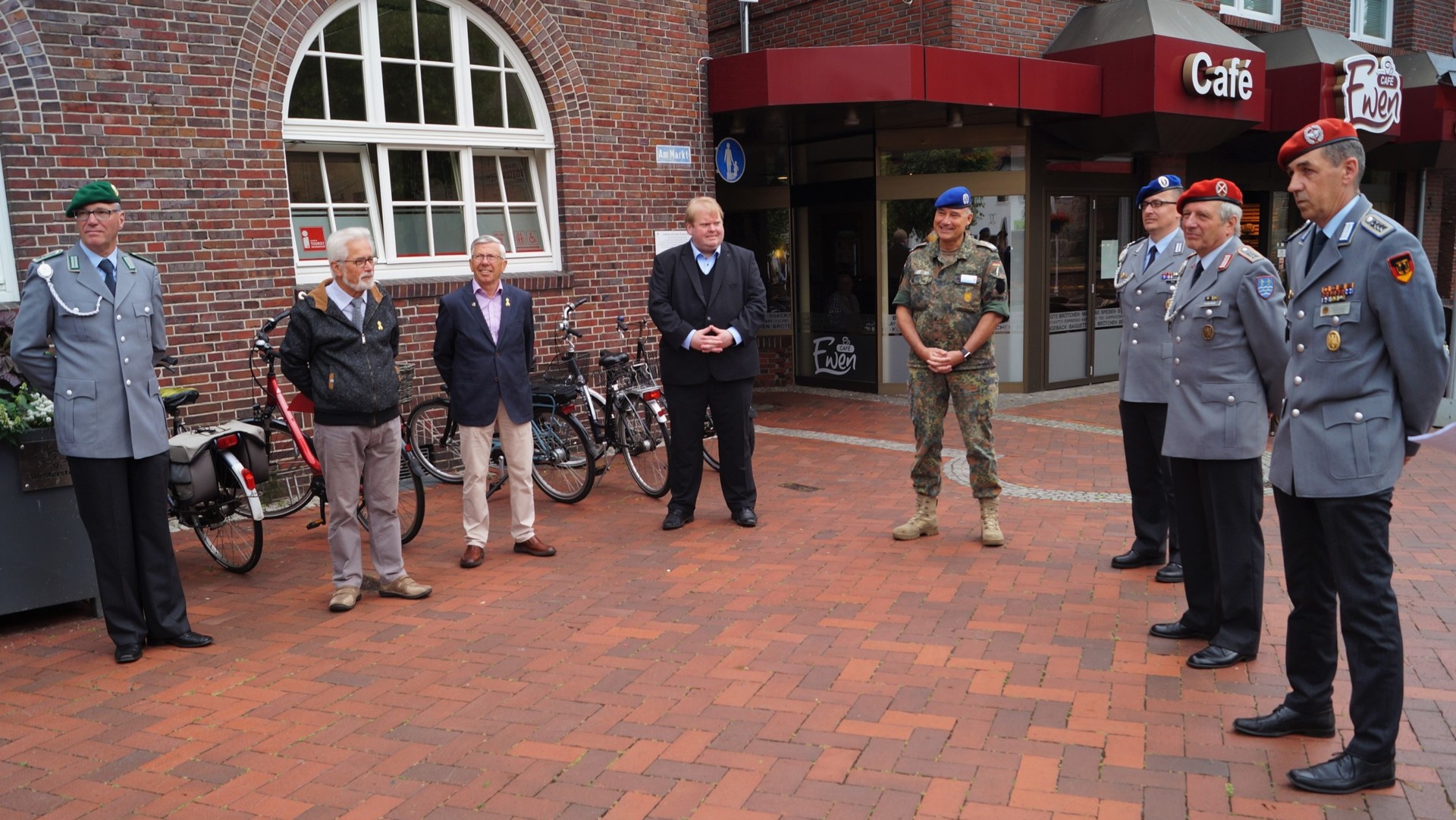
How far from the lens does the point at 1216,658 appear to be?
14.1 feet

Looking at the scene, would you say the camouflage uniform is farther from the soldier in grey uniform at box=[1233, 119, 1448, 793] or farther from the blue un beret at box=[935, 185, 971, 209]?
the soldier in grey uniform at box=[1233, 119, 1448, 793]

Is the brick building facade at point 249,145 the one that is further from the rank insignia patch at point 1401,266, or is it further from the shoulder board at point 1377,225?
the rank insignia patch at point 1401,266

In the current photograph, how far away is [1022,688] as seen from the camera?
4.17m

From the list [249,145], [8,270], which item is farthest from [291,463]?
[249,145]

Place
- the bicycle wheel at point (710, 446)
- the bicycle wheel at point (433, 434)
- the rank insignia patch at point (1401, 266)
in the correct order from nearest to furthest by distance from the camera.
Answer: the rank insignia patch at point (1401, 266) → the bicycle wheel at point (433, 434) → the bicycle wheel at point (710, 446)

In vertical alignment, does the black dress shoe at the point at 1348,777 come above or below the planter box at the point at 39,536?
below

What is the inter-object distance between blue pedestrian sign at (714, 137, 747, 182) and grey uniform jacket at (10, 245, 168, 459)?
7.22 meters

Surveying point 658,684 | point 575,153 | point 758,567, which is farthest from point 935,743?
point 575,153

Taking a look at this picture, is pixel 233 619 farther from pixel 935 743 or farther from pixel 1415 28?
pixel 1415 28

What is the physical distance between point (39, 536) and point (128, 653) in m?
0.85

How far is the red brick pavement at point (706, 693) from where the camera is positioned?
3432 mm

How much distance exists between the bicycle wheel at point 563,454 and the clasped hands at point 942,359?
98.6 inches

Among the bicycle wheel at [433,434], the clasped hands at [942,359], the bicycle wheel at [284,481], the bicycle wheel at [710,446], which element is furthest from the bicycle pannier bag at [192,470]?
the clasped hands at [942,359]

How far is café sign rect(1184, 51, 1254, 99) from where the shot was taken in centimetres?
1116
